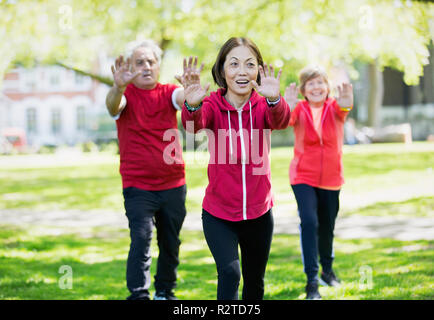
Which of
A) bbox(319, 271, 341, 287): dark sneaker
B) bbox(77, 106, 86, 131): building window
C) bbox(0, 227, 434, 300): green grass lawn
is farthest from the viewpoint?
bbox(77, 106, 86, 131): building window

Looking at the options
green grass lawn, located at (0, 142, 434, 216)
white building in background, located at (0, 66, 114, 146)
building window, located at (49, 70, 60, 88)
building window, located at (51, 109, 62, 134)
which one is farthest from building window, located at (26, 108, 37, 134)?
green grass lawn, located at (0, 142, 434, 216)

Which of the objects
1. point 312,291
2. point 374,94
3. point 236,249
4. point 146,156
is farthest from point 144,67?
point 374,94

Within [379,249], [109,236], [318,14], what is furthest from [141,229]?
[318,14]

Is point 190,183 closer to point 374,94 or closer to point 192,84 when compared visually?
point 192,84

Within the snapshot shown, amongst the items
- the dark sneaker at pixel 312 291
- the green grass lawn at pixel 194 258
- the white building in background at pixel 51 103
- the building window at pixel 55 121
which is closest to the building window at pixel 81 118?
the white building in background at pixel 51 103

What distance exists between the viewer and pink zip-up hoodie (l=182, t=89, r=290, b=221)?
3541mm

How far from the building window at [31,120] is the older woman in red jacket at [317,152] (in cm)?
4468

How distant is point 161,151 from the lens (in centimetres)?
473

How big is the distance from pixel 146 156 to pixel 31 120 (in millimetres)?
45392

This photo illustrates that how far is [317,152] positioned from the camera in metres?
5.25

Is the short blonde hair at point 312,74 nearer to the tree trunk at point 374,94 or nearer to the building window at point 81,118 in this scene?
the tree trunk at point 374,94

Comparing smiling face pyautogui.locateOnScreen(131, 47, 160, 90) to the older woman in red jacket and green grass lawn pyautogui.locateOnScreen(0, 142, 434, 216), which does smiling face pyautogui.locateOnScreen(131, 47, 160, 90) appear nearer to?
the older woman in red jacket

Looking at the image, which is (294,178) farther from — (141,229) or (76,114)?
(76,114)

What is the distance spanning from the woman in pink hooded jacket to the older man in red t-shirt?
1.11m
